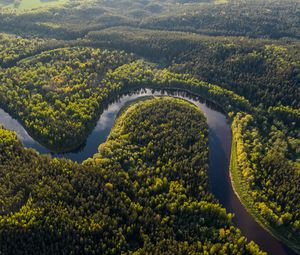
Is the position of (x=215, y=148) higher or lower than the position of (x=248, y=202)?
higher

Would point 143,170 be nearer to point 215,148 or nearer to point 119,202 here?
point 119,202

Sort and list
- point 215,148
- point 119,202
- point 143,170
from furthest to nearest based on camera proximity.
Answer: point 215,148, point 143,170, point 119,202

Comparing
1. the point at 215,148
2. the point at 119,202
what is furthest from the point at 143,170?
the point at 215,148

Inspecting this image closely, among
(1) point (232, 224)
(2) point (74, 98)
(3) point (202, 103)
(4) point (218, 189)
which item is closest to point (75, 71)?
(2) point (74, 98)

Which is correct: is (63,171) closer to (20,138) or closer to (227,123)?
(20,138)

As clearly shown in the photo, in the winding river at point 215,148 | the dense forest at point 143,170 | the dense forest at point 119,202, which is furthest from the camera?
the winding river at point 215,148

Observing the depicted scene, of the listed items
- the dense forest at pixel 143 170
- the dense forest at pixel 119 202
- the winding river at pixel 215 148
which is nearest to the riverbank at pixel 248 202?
the dense forest at pixel 143 170

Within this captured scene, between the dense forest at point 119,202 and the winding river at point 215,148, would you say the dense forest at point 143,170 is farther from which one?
the winding river at point 215,148
